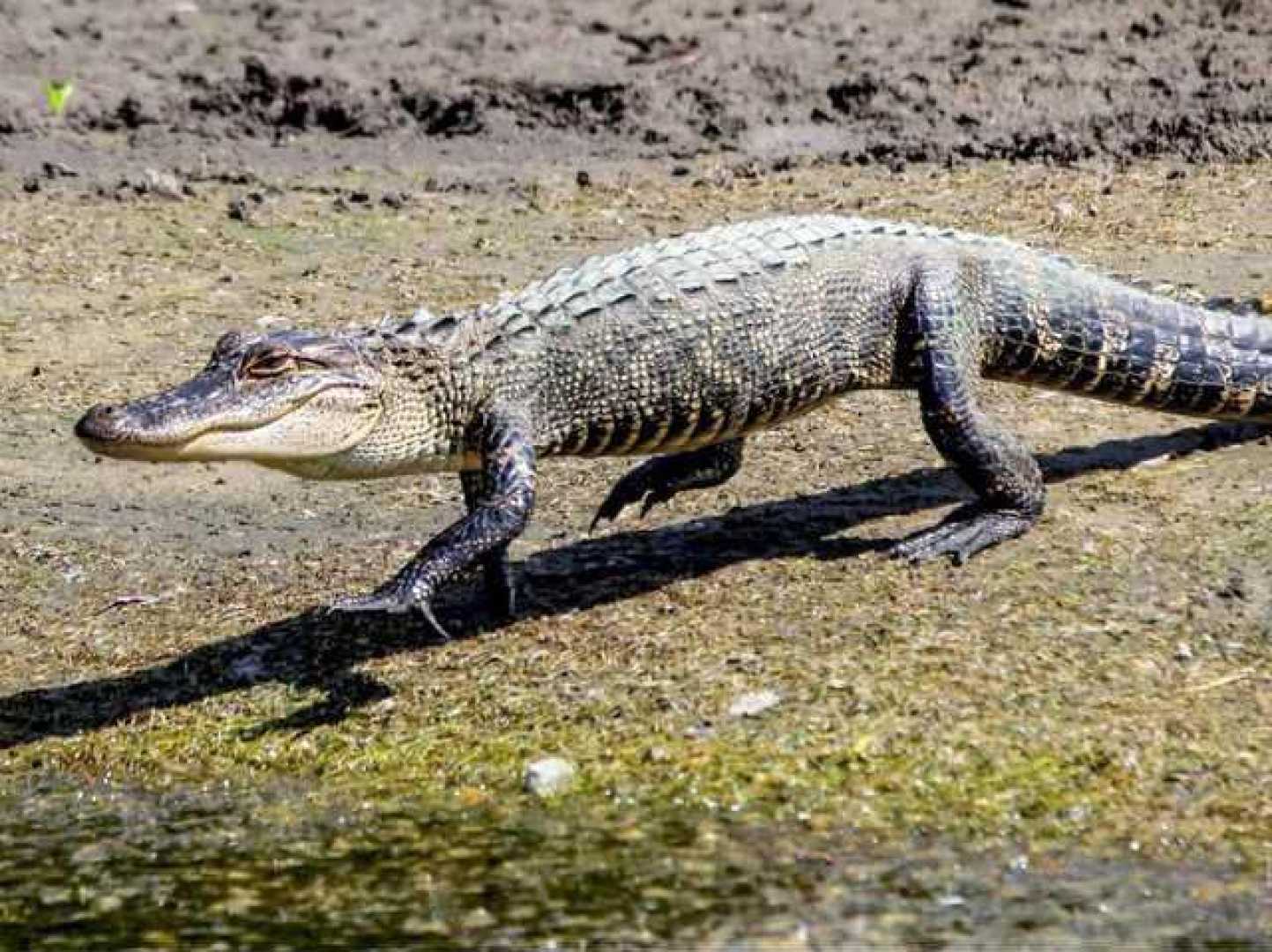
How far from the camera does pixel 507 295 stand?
299 inches

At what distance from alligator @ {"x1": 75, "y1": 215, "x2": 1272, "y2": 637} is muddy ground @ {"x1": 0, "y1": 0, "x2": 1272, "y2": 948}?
394 mm

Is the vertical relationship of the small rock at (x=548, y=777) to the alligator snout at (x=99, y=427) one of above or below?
below

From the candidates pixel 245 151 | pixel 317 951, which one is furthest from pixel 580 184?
pixel 317 951

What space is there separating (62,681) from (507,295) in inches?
69.7

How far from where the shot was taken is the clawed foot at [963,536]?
7.38 meters

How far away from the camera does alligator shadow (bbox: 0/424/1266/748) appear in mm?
7082

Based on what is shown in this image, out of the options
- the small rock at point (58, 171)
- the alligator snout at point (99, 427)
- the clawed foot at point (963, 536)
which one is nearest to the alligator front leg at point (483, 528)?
the alligator snout at point (99, 427)

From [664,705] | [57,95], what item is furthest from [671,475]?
[57,95]

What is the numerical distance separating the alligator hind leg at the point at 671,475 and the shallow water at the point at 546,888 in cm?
199

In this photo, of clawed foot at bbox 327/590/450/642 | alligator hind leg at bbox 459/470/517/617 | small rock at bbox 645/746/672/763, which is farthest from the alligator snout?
small rock at bbox 645/746/672/763

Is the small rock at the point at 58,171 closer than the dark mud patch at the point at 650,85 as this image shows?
No

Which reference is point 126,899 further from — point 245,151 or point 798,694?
point 245,151

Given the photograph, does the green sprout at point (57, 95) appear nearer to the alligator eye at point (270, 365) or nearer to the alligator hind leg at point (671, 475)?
the alligator hind leg at point (671, 475)

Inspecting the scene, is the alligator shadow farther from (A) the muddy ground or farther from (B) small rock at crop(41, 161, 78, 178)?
(B) small rock at crop(41, 161, 78, 178)
